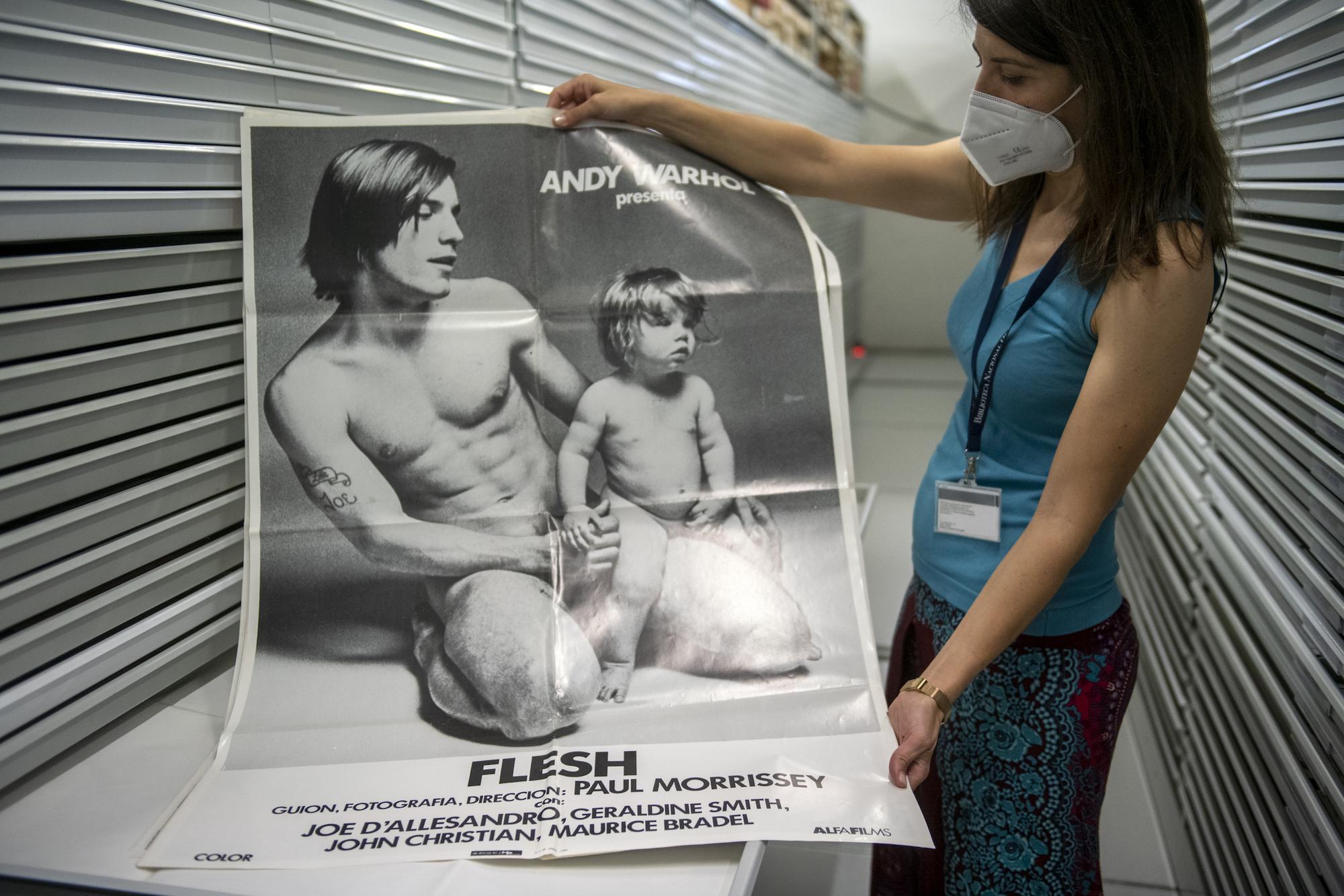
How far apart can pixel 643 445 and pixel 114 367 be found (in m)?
0.54

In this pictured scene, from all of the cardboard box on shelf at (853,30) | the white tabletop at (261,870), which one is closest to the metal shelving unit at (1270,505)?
the white tabletop at (261,870)

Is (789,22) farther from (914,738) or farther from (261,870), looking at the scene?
(261,870)

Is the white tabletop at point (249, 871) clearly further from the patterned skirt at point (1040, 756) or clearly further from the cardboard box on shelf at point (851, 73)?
the cardboard box on shelf at point (851, 73)

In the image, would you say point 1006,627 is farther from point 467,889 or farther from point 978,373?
point 467,889

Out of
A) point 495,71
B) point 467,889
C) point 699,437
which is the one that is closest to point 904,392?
point 495,71

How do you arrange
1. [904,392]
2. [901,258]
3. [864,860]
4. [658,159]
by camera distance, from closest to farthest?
[658,159]
[864,860]
[904,392]
[901,258]

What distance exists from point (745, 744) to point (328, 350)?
0.60 metres

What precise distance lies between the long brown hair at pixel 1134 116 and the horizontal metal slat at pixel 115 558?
0.97m

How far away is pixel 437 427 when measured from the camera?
1.05 m

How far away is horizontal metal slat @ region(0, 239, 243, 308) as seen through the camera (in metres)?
0.84

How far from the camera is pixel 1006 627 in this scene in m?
0.96

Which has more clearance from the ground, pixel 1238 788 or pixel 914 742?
pixel 914 742

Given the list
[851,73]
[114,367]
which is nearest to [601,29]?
[114,367]

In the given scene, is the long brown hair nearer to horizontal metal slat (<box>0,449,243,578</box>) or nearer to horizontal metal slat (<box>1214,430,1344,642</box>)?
horizontal metal slat (<box>1214,430,1344,642</box>)
